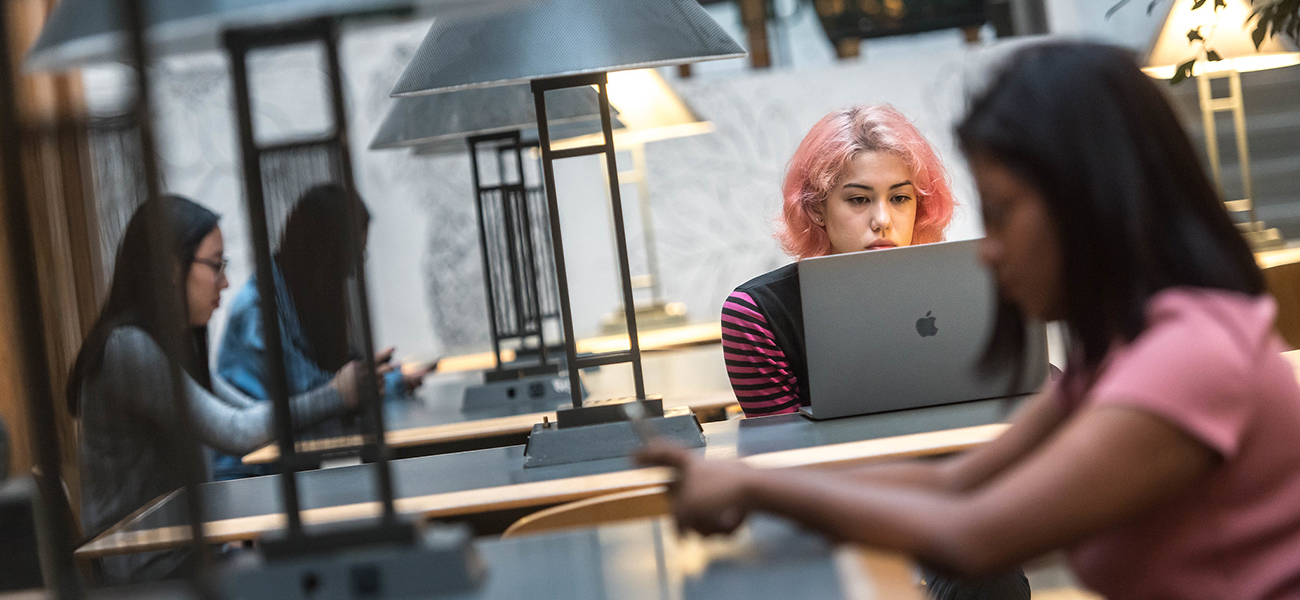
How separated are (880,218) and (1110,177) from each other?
125 centimetres

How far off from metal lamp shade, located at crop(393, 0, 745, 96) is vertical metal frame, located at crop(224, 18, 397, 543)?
60 centimetres

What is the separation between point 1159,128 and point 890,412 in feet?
3.21

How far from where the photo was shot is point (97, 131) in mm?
1108

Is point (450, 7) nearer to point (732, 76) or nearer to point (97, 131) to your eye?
point (97, 131)

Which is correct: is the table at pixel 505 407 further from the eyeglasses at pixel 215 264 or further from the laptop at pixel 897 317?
the laptop at pixel 897 317

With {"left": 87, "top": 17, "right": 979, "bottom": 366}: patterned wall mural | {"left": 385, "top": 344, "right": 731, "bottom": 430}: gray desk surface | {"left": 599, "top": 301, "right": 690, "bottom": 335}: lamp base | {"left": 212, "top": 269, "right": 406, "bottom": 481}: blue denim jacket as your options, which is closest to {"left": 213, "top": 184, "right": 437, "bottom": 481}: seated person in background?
{"left": 212, "top": 269, "right": 406, "bottom": 481}: blue denim jacket

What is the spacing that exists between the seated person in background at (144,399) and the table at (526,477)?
0.22 feet

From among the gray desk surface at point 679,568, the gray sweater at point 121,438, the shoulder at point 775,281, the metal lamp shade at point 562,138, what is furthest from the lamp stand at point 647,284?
the gray desk surface at point 679,568

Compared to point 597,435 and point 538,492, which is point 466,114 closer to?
point 597,435

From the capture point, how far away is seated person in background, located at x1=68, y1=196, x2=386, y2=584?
1.03 meters

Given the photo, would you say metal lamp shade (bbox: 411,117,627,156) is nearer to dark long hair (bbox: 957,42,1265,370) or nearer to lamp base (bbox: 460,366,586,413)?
lamp base (bbox: 460,366,586,413)

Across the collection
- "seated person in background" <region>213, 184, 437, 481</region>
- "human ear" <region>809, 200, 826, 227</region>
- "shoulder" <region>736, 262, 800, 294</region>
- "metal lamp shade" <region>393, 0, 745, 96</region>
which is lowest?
"shoulder" <region>736, 262, 800, 294</region>

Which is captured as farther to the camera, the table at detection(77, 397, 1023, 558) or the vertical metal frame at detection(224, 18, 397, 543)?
the table at detection(77, 397, 1023, 558)

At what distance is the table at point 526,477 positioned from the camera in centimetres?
Answer: 144
